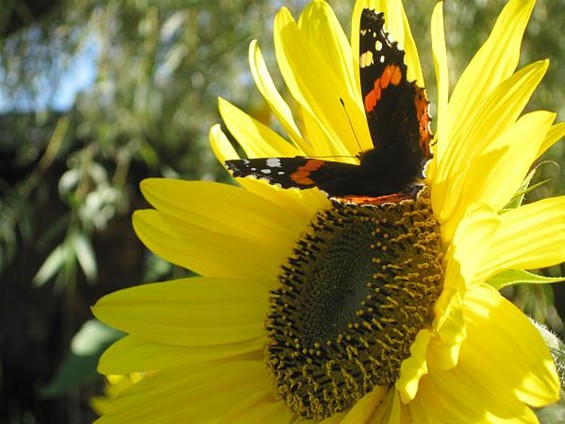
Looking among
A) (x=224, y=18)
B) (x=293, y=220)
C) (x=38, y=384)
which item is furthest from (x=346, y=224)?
(x=38, y=384)

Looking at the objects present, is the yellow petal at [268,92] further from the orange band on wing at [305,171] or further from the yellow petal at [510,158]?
the yellow petal at [510,158]

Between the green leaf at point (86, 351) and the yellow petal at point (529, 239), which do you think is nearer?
the yellow petal at point (529, 239)

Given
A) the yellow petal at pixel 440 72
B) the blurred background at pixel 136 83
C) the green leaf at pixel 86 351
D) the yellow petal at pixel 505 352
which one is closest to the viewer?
the yellow petal at pixel 505 352

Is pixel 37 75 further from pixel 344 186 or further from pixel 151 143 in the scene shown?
pixel 344 186

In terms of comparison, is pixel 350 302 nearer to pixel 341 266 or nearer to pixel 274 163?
pixel 341 266

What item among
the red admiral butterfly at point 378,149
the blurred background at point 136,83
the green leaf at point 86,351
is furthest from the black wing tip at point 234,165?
the green leaf at point 86,351

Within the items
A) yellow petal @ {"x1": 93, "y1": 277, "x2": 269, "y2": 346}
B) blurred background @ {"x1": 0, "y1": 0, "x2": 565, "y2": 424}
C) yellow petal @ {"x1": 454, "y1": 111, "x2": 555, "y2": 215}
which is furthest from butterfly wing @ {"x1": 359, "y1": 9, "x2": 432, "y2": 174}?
blurred background @ {"x1": 0, "y1": 0, "x2": 565, "y2": 424}

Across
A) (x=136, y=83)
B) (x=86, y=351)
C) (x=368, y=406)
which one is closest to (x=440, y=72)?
(x=368, y=406)
